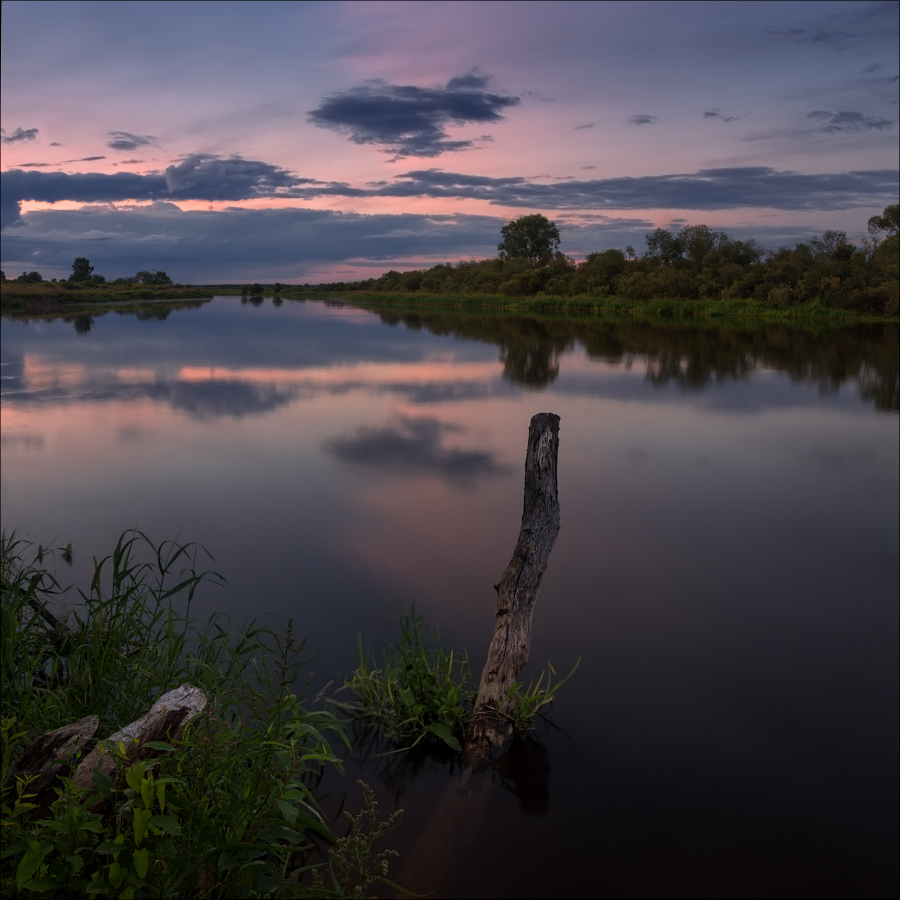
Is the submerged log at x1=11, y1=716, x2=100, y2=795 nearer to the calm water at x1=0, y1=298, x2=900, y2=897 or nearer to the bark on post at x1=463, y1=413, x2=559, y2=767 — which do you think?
the calm water at x1=0, y1=298, x2=900, y2=897

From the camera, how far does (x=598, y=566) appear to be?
6.64 metres

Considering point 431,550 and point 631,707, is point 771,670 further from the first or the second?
point 431,550

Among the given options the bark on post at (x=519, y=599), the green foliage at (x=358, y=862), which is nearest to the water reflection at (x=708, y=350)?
the bark on post at (x=519, y=599)

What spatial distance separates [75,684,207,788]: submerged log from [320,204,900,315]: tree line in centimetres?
3826

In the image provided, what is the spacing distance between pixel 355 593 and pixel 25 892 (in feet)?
13.2

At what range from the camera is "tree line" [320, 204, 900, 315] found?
117 feet

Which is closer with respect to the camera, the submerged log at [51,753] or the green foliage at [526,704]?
the submerged log at [51,753]

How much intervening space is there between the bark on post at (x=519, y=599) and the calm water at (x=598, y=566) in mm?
243

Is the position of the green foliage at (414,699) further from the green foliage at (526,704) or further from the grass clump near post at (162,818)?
the grass clump near post at (162,818)

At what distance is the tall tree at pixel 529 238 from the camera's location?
74625 millimetres

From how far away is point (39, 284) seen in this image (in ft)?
200

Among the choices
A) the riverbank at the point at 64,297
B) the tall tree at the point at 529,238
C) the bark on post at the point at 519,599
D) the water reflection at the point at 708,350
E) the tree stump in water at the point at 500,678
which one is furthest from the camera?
the tall tree at the point at 529,238

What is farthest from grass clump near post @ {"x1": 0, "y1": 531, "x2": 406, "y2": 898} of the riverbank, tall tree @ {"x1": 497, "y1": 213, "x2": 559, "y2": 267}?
tall tree @ {"x1": 497, "y1": 213, "x2": 559, "y2": 267}

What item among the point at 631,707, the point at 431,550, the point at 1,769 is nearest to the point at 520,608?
the point at 631,707
